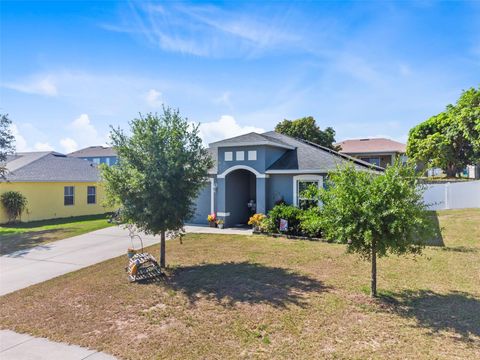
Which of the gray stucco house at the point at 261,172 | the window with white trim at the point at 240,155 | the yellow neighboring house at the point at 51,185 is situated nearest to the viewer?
the gray stucco house at the point at 261,172

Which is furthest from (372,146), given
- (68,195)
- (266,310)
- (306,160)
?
(266,310)

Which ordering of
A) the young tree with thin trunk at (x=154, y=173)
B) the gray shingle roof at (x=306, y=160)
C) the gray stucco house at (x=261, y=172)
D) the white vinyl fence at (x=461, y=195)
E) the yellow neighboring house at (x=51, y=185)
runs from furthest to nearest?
the yellow neighboring house at (x=51, y=185)
the white vinyl fence at (x=461, y=195)
the gray stucco house at (x=261, y=172)
the gray shingle roof at (x=306, y=160)
the young tree with thin trunk at (x=154, y=173)

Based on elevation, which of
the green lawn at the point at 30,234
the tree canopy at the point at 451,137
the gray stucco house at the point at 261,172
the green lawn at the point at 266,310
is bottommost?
the green lawn at the point at 266,310

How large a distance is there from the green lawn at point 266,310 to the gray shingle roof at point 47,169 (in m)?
15.0

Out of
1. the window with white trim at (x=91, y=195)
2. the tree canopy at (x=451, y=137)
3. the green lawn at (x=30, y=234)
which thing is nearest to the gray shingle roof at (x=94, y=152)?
the window with white trim at (x=91, y=195)

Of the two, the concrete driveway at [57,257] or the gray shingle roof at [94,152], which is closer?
the concrete driveway at [57,257]

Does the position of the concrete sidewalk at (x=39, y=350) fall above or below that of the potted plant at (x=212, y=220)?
below

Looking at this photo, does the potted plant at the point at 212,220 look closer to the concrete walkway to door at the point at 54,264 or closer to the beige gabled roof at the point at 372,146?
the concrete walkway to door at the point at 54,264

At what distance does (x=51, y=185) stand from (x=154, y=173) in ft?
60.4

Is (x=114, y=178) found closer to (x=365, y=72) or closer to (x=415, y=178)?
(x=415, y=178)

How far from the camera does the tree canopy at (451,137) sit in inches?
971

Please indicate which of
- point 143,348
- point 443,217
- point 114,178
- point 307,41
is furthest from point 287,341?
point 443,217

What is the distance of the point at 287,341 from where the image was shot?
204 inches

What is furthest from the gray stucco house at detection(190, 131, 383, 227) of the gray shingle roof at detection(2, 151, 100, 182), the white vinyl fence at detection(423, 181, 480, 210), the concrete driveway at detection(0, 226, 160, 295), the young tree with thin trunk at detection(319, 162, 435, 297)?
the gray shingle roof at detection(2, 151, 100, 182)
